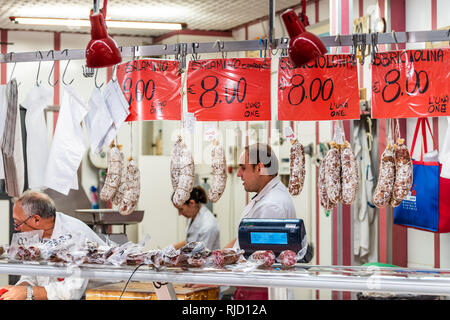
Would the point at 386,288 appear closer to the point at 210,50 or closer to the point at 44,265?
the point at 44,265

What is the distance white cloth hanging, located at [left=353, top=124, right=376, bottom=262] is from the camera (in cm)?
538

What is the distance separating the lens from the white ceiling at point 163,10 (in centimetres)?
630

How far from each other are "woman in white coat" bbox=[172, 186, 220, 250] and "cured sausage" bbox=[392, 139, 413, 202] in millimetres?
2759

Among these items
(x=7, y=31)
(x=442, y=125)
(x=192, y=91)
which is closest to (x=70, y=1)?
(x=7, y=31)

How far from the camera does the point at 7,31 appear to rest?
759 centimetres

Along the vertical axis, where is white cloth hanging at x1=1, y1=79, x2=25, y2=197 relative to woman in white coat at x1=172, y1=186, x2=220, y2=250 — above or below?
above

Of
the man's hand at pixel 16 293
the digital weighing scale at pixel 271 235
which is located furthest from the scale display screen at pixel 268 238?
the man's hand at pixel 16 293

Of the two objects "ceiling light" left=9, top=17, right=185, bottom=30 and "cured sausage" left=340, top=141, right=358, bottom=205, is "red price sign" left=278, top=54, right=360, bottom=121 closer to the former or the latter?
"cured sausage" left=340, top=141, right=358, bottom=205

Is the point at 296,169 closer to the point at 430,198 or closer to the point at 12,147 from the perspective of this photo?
the point at 430,198

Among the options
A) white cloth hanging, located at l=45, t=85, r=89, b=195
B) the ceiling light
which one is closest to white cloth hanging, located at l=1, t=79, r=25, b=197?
white cloth hanging, located at l=45, t=85, r=89, b=195

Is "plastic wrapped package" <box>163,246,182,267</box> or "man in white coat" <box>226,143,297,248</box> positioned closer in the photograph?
"plastic wrapped package" <box>163,246,182,267</box>

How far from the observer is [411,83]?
10.0 feet

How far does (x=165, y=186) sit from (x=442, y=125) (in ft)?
12.3

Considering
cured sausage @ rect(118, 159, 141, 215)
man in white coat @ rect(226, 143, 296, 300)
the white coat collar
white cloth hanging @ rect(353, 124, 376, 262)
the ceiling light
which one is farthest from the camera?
the ceiling light
